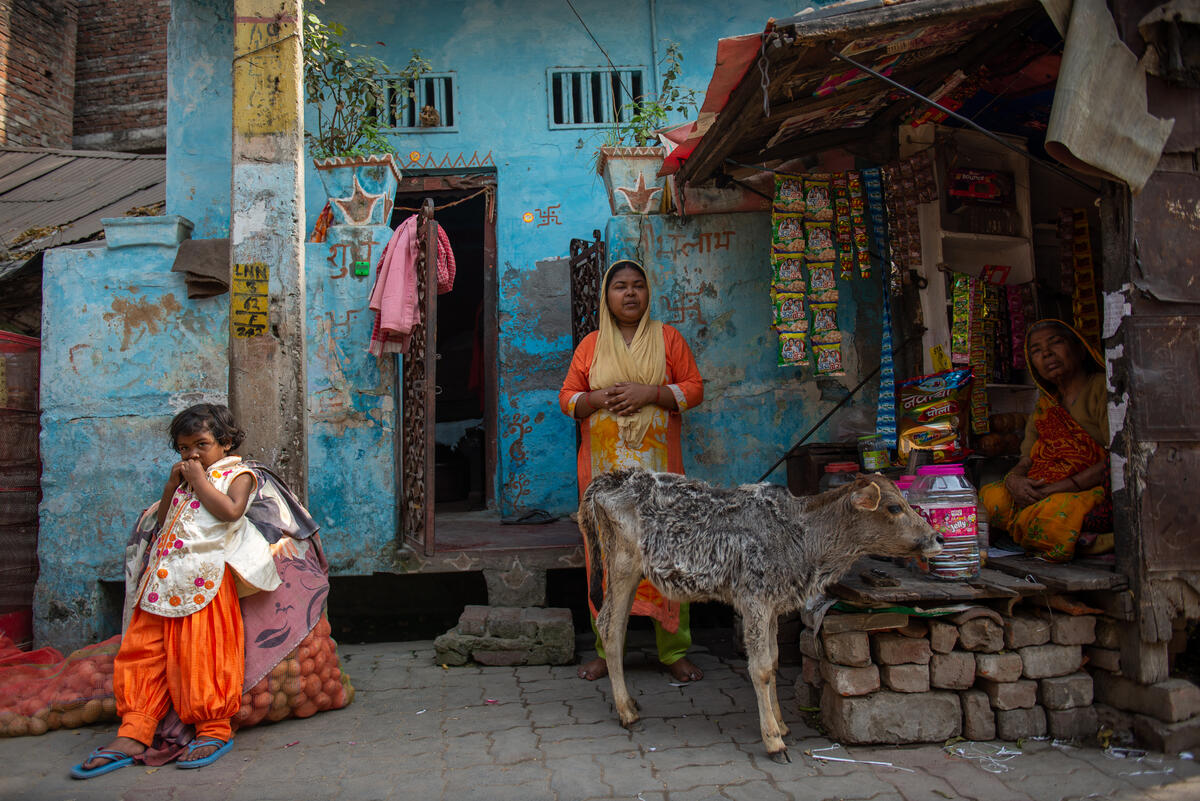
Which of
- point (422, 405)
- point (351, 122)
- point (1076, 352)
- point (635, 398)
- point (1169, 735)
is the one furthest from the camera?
point (351, 122)

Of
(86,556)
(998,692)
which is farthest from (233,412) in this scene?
(998,692)

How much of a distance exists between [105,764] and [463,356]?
758cm

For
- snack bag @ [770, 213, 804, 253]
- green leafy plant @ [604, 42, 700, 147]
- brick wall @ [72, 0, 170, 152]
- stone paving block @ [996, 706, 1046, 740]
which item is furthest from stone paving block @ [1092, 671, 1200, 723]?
→ brick wall @ [72, 0, 170, 152]

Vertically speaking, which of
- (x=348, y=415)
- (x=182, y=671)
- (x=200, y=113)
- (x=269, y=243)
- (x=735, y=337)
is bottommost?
(x=182, y=671)

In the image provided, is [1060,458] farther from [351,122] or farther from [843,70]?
[351,122]

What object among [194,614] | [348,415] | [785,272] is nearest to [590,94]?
[785,272]

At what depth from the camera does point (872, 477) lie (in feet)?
10.6

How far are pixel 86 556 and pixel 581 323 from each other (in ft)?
12.5

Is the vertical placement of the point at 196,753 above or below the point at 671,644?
below

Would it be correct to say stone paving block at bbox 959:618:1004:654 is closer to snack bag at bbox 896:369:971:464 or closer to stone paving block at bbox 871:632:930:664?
stone paving block at bbox 871:632:930:664

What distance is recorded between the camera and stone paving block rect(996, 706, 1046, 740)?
3.29 m

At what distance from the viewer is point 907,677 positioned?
10.7 feet

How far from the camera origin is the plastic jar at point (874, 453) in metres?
4.59

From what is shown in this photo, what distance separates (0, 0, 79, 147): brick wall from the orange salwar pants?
10328mm
